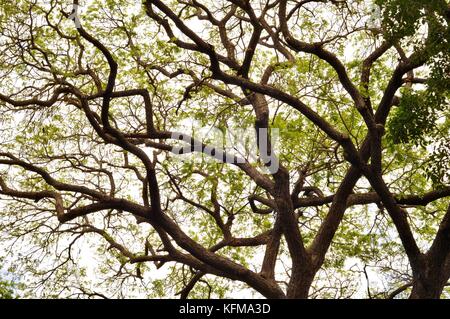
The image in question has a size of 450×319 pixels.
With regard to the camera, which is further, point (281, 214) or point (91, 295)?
point (91, 295)

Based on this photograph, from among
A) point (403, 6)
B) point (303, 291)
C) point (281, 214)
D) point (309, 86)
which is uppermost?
point (309, 86)

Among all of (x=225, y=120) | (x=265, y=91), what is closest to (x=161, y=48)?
(x=225, y=120)

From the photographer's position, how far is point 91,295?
10898mm

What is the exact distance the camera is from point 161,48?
9641mm

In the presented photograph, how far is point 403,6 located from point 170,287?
8231 millimetres

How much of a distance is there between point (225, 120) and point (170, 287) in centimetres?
506

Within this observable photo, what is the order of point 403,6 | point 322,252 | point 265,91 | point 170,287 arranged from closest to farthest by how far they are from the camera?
point 403,6 → point 265,91 → point 322,252 → point 170,287

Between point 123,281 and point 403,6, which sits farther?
point 123,281

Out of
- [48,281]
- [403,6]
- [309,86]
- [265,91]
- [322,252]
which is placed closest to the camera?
[403,6]

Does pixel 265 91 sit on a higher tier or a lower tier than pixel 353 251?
higher

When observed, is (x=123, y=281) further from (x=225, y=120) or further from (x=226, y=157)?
(x=225, y=120)
